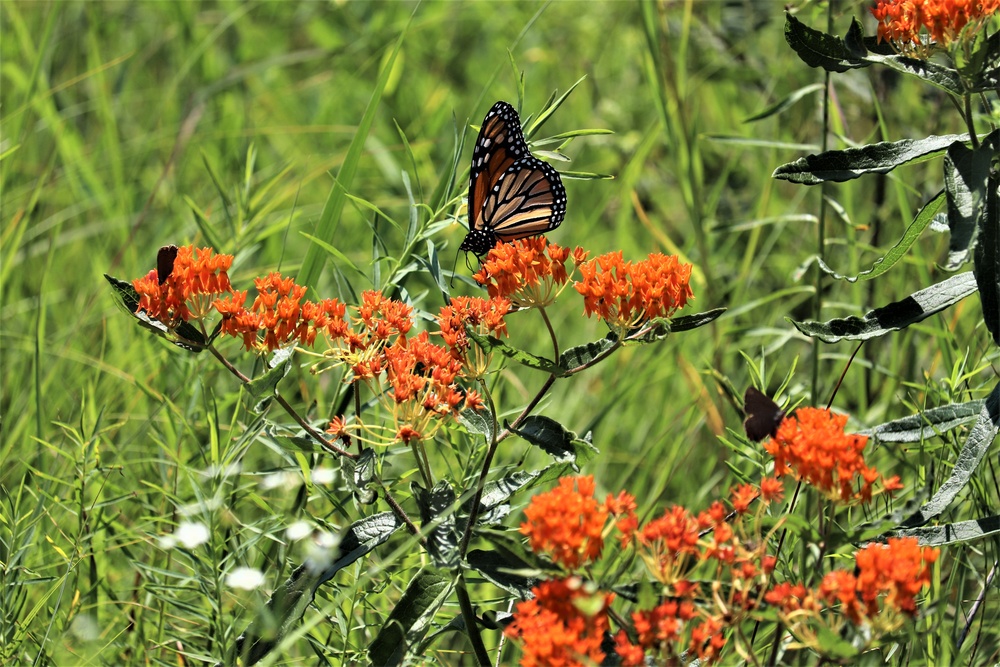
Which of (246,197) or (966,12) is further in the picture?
(246,197)

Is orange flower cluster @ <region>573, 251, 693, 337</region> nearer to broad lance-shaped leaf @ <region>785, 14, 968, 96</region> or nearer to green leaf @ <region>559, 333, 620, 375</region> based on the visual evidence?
green leaf @ <region>559, 333, 620, 375</region>

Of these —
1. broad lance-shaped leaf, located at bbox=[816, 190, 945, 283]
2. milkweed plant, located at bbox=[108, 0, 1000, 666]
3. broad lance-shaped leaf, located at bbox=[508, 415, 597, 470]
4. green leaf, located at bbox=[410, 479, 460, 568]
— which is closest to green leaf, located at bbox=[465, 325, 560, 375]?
milkweed plant, located at bbox=[108, 0, 1000, 666]

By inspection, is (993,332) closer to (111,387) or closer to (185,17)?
Result: (111,387)

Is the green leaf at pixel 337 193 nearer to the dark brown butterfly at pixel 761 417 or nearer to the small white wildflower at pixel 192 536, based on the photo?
the small white wildflower at pixel 192 536

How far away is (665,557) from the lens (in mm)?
1933

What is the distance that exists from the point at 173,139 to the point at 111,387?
2449mm

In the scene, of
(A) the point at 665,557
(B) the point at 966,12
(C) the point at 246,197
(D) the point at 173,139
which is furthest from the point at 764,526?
(D) the point at 173,139

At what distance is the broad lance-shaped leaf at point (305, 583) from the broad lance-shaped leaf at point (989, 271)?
147cm

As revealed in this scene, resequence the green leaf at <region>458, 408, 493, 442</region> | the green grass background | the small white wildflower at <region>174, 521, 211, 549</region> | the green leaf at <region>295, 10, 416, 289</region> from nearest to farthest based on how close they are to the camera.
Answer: the green leaf at <region>458, 408, 493, 442</region> → the small white wildflower at <region>174, 521, 211, 549</region> → the green grass background → the green leaf at <region>295, 10, 416, 289</region>

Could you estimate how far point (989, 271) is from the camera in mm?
2303

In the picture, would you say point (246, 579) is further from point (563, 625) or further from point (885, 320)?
point (885, 320)

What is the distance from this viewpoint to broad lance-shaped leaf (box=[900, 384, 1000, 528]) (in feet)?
7.35

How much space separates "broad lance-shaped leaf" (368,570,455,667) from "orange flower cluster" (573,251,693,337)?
28.3 inches

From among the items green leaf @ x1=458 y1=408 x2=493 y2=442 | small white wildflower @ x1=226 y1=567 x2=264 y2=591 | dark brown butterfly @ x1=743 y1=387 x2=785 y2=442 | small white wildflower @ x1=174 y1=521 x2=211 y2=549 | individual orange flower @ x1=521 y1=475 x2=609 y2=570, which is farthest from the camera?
small white wildflower @ x1=174 y1=521 x2=211 y2=549
